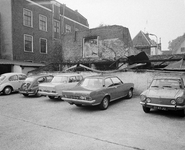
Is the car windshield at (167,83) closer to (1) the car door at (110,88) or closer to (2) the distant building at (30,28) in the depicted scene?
(1) the car door at (110,88)

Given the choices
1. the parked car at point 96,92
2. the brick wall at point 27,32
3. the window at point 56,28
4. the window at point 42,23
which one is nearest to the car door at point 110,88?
the parked car at point 96,92

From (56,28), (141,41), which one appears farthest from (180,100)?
(141,41)

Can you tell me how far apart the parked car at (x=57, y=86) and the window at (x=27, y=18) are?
51.7 ft

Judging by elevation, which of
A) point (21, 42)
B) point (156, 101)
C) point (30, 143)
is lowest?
point (30, 143)

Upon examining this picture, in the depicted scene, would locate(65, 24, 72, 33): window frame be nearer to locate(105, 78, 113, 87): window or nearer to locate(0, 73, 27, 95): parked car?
locate(0, 73, 27, 95): parked car

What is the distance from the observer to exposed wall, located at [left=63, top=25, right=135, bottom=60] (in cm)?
1695

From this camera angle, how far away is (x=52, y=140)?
13.9 ft

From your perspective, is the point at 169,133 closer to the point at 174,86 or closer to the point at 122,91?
the point at 174,86

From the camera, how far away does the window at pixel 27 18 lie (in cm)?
2189

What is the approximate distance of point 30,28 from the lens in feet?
74.3

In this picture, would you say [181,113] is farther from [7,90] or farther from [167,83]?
[7,90]

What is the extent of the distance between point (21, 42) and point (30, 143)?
66.0 ft

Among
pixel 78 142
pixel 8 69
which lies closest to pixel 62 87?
pixel 78 142

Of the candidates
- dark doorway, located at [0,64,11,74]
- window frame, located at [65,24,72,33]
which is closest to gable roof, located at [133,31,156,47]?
window frame, located at [65,24,72,33]
